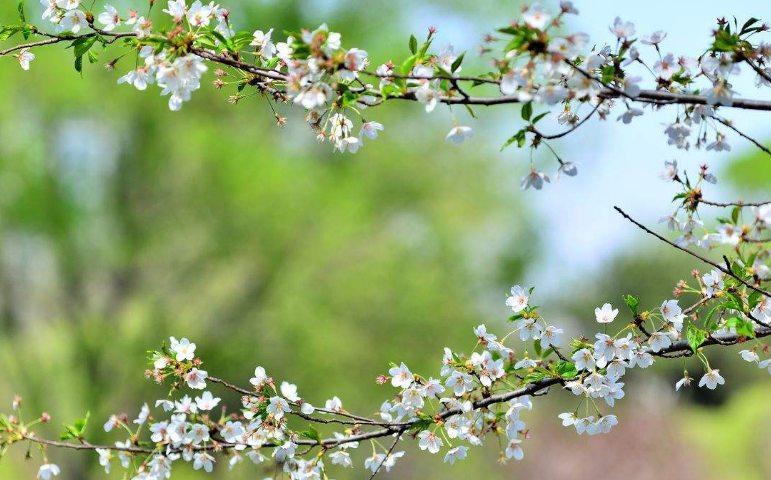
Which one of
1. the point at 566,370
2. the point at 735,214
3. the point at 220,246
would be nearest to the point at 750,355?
the point at 566,370

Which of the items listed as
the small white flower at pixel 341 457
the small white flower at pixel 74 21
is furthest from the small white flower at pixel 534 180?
the small white flower at pixel 74 21

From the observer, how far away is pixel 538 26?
1923 millimetres

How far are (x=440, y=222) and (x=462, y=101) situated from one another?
12104 millimetres

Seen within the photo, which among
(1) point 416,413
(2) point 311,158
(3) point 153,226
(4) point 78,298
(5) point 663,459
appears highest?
(2) point 311,158

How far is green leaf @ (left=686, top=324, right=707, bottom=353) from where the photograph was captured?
2.37 meters

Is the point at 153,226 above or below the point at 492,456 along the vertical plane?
above

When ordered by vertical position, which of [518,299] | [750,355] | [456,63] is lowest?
[750,355]

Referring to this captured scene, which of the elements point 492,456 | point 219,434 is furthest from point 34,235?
point 219,434

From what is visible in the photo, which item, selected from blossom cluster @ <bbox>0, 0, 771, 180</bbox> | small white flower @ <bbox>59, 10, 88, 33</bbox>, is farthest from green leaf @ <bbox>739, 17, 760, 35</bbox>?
small white flower @ <bbox>59, 10, 88, 33</bbox>

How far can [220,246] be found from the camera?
42.6ft

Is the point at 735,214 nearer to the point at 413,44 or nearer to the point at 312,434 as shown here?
the point at 413,44

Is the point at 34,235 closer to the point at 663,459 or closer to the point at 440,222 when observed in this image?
the point at 440,222

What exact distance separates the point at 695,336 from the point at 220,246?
11.2 m

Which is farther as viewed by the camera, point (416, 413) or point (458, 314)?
point (458, 314)
